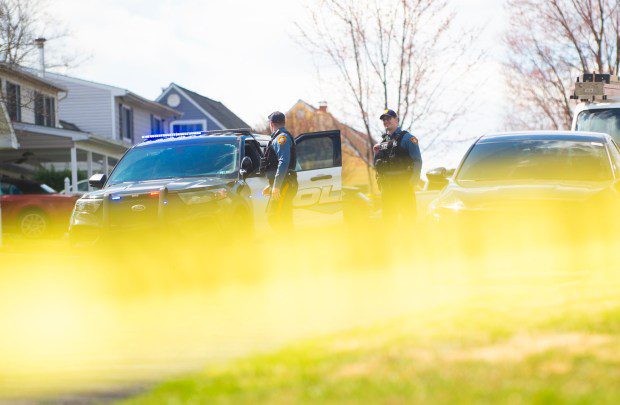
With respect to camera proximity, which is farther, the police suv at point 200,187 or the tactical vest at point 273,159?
the tactical vest at point 273,159

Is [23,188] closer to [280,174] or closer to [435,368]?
[280,174]

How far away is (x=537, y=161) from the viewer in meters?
11.4

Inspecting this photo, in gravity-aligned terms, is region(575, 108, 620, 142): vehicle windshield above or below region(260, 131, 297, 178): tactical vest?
above

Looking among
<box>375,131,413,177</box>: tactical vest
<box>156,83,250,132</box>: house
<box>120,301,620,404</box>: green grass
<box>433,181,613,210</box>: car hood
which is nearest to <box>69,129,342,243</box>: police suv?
<box>375,131,413,177</box>: tactical vest

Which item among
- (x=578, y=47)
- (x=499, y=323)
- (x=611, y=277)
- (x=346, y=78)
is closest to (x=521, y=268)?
(x=611, y=277)

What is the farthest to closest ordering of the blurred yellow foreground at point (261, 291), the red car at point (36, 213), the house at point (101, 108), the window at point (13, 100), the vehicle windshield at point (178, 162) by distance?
the house at point (101, 108), the window at point (13, 100), the red car at point (36, 213), the vehicle windshield at point (178, 162), the blurred yellow foreground at point (261, 291)

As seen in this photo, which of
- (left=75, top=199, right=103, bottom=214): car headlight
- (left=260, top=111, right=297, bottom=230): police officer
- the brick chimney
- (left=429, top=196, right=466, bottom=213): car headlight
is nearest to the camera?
(left=429, top=196, right=466, bottom=213): car headlight

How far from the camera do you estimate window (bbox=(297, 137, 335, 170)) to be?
13.6 meters

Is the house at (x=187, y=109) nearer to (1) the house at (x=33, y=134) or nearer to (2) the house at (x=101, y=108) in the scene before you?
(2) the house at (x=101, y=108)

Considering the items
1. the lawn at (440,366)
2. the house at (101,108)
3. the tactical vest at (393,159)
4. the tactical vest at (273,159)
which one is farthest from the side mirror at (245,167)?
the house at (101,108)

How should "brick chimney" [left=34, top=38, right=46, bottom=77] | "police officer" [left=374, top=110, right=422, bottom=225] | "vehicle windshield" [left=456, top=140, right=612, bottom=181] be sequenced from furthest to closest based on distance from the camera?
"brick chimney" [left=34, top=38, right=46, bottom=77], "police officer" [left=374, top=110, right=422, bottom=225], "vehicle windshield" [left=456, top=140, right=612, bottom=181]

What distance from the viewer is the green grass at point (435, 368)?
4961 mm

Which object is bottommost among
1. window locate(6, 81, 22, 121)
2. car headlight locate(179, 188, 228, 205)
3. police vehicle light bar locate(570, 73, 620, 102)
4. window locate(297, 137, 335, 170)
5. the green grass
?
the green grass

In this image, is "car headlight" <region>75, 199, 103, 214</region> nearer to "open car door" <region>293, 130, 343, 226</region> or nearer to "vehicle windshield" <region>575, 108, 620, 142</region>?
"open car door" <region>293, 130, 343, 226</region>
